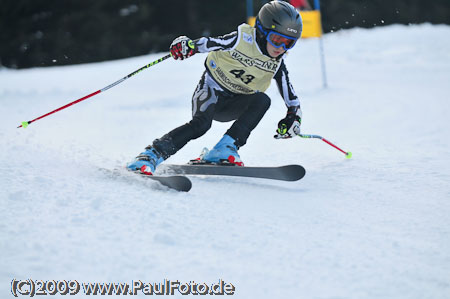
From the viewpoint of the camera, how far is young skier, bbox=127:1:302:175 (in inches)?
130

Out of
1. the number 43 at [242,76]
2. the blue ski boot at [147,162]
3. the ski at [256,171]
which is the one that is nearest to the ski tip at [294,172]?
the ski at [256,171]

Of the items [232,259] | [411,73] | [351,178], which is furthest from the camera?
[411,73]

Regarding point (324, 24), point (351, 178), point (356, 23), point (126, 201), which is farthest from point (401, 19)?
point (126, 201)

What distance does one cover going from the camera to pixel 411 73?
1012 centimetres

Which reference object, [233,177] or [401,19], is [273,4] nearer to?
[233,177]

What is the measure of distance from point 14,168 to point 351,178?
7.26 feet

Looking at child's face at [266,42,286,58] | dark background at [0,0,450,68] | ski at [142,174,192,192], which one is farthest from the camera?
dark background at [0,0,450,68]

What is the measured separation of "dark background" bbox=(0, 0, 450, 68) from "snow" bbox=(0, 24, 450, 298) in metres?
12.5

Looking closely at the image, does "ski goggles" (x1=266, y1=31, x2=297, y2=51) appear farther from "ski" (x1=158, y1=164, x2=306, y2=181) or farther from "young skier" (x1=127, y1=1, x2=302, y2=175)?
"ski" (x1=158, y1=164, x2=306, y2=181)

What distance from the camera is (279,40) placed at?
11.0 ft

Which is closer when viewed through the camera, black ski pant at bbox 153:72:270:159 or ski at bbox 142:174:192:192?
ski at bbox 142:174:192:192

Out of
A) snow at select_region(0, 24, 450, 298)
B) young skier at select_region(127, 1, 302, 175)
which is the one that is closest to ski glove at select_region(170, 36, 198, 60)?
young skier at select_region(127, 1, 302, 175)

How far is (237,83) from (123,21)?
54.8 feet

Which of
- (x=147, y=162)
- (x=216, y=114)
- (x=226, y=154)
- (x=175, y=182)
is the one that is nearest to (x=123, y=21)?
(x=216, y=114)
